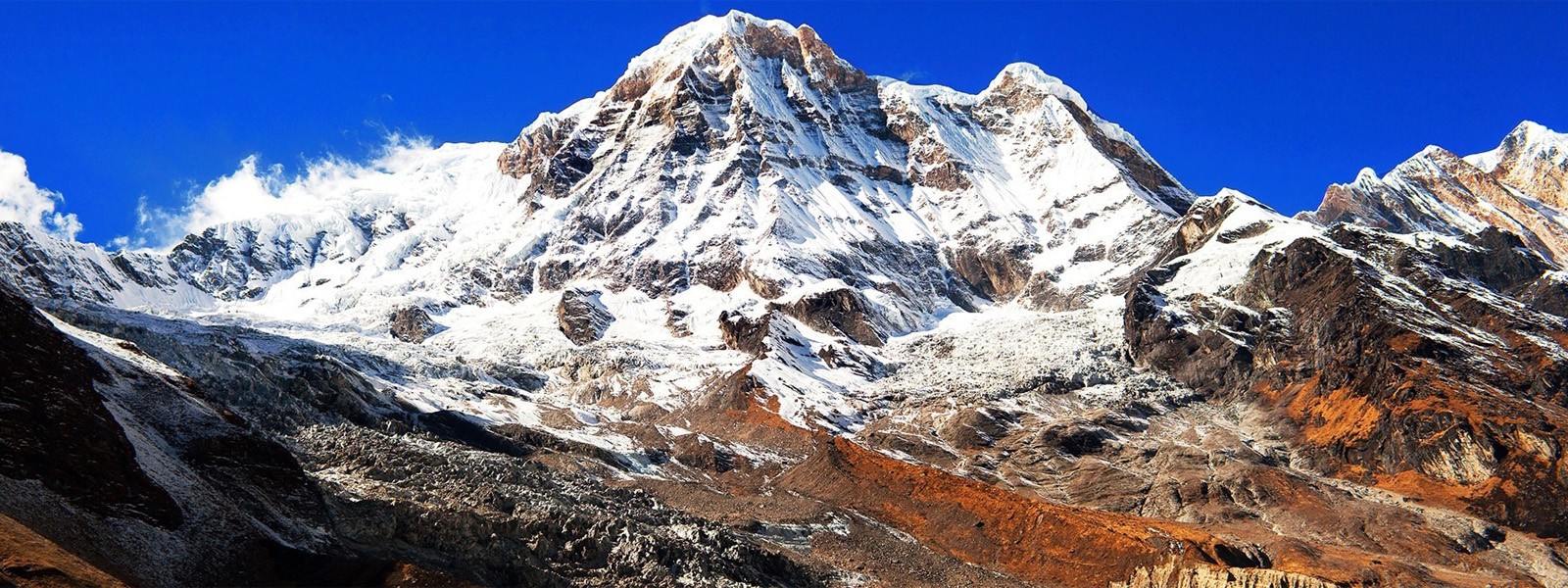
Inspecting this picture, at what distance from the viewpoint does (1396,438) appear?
4707 inches

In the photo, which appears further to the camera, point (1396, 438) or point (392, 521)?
point (1396, 438)

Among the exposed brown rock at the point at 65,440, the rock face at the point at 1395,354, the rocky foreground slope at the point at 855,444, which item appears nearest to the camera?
the exposed brown rock at the point at 65,440

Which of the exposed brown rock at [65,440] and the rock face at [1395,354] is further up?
the rock face at [1395,354]

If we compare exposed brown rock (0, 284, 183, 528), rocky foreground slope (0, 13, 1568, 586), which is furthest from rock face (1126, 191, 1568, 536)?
exposed brown rock (0, 284, 183, 528)

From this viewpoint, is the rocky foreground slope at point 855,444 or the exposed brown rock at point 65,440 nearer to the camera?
the exposed brown rock at point 65,440

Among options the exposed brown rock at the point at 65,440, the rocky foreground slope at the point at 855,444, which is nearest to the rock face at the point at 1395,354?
the rocky foreground slope at the point at 855,444

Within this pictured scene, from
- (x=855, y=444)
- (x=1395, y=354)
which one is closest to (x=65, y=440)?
(x=855, y=444)

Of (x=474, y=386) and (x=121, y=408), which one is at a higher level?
(x=474, y=386)

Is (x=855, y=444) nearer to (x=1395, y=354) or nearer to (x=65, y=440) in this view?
(x=1395, y=354)

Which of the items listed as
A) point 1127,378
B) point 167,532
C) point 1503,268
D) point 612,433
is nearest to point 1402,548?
point 1127,378

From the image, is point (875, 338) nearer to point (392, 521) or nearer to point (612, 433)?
point (612, 433)

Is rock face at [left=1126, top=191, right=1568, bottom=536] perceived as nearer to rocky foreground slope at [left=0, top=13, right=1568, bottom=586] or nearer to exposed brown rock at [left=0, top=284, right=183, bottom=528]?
rocky foreground slope at [left=0, top=13, right=1568, bottom=586]

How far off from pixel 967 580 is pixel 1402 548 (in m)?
43.4

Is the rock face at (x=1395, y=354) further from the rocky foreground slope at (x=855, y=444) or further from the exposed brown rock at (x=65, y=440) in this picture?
the exposed brown rock at (x=65, y=440)
